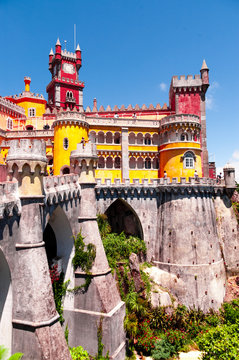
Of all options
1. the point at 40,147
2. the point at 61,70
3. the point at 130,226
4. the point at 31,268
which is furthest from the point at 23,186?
the point at 61,70

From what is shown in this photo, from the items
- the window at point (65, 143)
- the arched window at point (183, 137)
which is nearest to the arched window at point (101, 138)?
the window at point (65, 143)

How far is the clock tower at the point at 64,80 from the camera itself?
164ft

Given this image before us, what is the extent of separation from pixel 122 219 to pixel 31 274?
21784 mm

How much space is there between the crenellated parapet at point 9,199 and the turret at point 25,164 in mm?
367

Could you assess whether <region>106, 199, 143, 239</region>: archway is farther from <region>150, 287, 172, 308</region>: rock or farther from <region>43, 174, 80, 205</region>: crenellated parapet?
<region>43, 174, 80, 205</region>: crenellated parapet

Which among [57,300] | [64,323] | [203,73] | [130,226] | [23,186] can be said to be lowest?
[64,323]

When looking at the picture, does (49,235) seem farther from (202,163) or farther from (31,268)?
(202,163)

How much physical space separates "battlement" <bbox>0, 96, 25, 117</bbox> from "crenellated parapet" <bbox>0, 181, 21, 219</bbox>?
3263cm

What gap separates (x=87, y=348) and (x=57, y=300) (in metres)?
4.33

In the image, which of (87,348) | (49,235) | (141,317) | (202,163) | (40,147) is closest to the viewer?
(40,147)

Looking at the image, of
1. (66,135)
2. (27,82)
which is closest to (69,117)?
(66,135)

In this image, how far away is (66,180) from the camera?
67.0ft

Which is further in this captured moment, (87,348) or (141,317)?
(141,317)

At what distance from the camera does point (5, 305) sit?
14.2 metres
